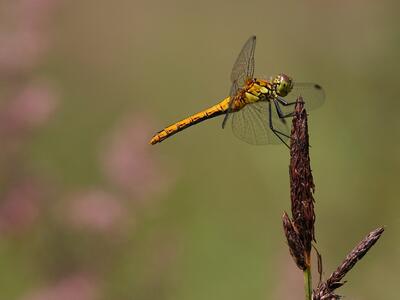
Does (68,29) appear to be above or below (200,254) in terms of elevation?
above

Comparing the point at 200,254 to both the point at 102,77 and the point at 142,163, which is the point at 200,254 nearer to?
the point at 142,163

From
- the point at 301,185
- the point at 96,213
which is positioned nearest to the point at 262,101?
the point at 96,213

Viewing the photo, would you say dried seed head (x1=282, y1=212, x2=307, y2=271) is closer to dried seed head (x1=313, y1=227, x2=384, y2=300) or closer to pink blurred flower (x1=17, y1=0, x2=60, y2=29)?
dried seed head (x1=313, y1=227, x2=384, y2=300)

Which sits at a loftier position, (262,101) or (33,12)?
(33,12)

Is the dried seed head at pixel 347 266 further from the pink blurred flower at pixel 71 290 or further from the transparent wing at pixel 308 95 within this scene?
the pink blurred flower at pixel 71 290

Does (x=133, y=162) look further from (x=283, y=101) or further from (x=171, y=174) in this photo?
(x=283, y=101)

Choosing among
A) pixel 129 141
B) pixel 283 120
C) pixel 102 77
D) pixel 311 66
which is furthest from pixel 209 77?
pixel 283 120

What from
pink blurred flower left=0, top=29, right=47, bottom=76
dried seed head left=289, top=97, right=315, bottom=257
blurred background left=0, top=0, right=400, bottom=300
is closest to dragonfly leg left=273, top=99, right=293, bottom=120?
blurred background left=0, top=0, right=400, bottom=300
